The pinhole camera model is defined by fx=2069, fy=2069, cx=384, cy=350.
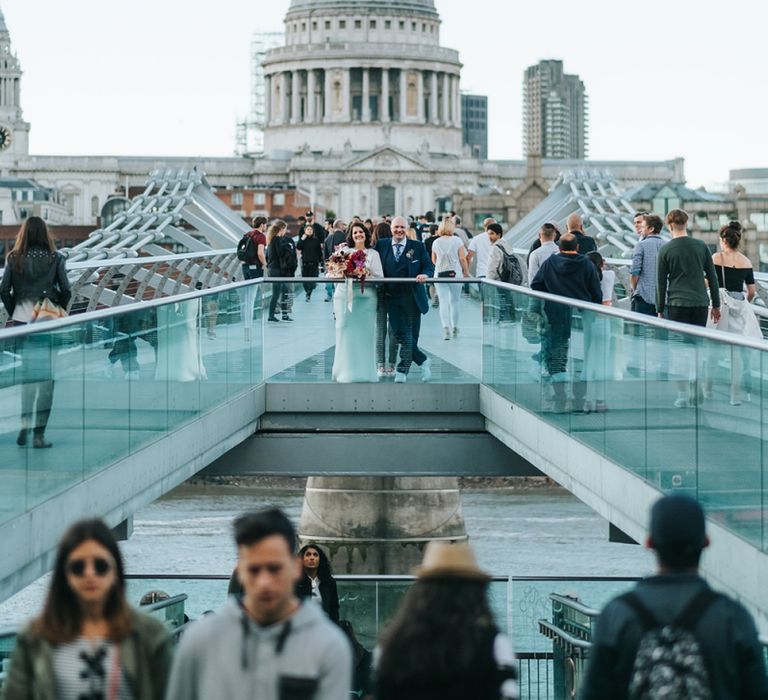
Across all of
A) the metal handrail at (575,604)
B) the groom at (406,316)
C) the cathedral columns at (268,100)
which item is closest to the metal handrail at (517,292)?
the groom at (406,316)

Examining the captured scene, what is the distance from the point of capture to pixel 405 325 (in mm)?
17203

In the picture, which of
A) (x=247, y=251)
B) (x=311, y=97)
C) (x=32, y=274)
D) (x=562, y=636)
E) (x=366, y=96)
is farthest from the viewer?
(x=366, y=96)

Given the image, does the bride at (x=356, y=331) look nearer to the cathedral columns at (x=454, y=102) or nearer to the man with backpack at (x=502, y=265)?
the man with backpack at (x=502, y=265)

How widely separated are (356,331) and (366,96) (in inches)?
6307

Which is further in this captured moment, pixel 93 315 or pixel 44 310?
pixel 44 310

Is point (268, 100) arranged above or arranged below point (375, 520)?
above

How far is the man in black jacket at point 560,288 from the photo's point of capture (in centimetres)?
1397

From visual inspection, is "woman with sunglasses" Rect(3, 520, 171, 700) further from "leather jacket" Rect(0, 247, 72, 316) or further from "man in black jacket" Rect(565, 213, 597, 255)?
"man in black jacket" Rect(565, 213, 597, 255)

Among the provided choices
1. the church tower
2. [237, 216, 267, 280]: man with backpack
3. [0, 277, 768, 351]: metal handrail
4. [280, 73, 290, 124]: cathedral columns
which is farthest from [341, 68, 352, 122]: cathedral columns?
[0, 277, 768, 351]: metal handrail

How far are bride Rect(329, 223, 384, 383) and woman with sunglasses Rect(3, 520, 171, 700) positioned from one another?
1145 cm

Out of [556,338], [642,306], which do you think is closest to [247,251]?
[642,306]

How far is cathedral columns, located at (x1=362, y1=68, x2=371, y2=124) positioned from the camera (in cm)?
17388

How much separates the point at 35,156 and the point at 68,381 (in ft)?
549

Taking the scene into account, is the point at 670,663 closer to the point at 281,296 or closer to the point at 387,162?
the point at 281,296
